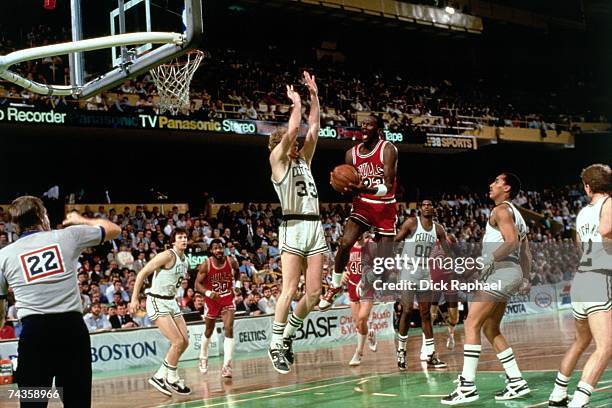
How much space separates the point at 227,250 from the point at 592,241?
13.5 metres

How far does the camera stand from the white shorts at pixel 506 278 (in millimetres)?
8242

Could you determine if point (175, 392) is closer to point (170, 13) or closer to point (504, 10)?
point (170, 13)

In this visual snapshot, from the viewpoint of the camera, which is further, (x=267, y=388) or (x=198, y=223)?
(x=198, y=223)

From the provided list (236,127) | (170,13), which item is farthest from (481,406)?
(236,127)

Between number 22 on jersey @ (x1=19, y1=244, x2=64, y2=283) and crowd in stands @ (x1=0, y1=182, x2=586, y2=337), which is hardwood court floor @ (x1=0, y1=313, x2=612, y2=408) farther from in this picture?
number 22 on jersey @ (x1=19, y1=244, x2=64, y2=283)

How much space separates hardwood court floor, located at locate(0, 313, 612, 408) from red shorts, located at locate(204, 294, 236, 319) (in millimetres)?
1063

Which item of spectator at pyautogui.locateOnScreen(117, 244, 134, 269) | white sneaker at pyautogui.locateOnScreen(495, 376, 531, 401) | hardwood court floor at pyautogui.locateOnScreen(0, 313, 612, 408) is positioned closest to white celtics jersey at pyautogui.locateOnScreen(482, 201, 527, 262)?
white sneaker at pyautogui.locateOnScreen(495, 376, 531, 401)

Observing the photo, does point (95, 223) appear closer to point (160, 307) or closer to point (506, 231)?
point (506, 231)

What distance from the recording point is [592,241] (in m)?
7.06

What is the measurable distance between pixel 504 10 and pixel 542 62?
5.55m

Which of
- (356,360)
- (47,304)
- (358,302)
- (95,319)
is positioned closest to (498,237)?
(47,304)

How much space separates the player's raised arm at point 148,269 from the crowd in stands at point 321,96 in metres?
8.90

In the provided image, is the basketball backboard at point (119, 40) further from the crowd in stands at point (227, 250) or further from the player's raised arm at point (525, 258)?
the crowd in stands at point (227, 250)

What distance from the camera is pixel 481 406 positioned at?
26.3 feet
